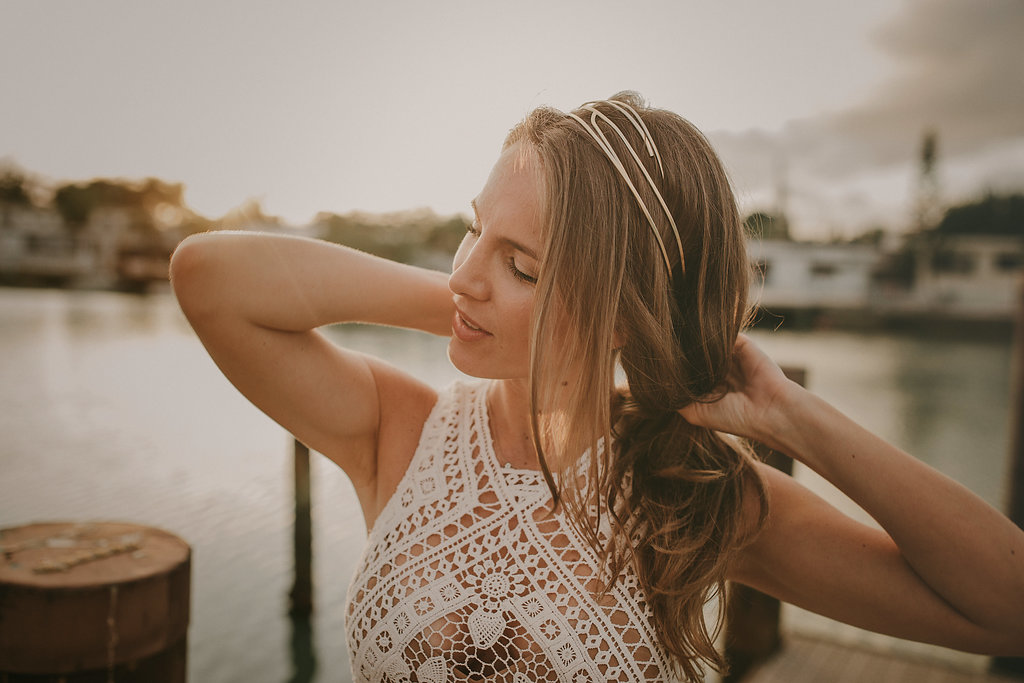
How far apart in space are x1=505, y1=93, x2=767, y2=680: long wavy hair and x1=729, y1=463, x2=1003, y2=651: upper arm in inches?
2.6

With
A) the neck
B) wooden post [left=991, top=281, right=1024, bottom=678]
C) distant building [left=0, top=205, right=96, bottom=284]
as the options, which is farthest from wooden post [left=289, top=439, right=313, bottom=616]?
distant building [left=0, top=205, right=96, bottom=284]

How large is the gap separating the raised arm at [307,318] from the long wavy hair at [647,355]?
1.03 feet

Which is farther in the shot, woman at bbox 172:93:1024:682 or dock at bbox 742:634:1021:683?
dock at bbox 742:634:1021:683

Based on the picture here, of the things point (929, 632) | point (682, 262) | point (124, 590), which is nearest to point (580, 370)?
point (682, 262)

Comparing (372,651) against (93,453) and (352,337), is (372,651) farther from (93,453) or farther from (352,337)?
(352,337)

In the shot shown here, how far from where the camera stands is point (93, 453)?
705cm

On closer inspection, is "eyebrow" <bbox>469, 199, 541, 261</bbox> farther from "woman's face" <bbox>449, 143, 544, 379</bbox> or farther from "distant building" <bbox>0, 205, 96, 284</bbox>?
"distant building" <bbox>0, 205, 96, 284</bbox>

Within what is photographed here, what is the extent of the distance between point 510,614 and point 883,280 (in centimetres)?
3925

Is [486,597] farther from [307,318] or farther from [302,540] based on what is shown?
[302,540]

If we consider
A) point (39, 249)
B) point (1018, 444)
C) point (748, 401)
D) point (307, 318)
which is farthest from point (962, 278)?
point (39, 249)

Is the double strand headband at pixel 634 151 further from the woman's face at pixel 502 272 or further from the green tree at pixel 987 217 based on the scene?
the green tree at pixel 987 217

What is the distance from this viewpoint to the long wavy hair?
3.54 feet

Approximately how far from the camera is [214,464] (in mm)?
6820

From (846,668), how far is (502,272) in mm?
2245
